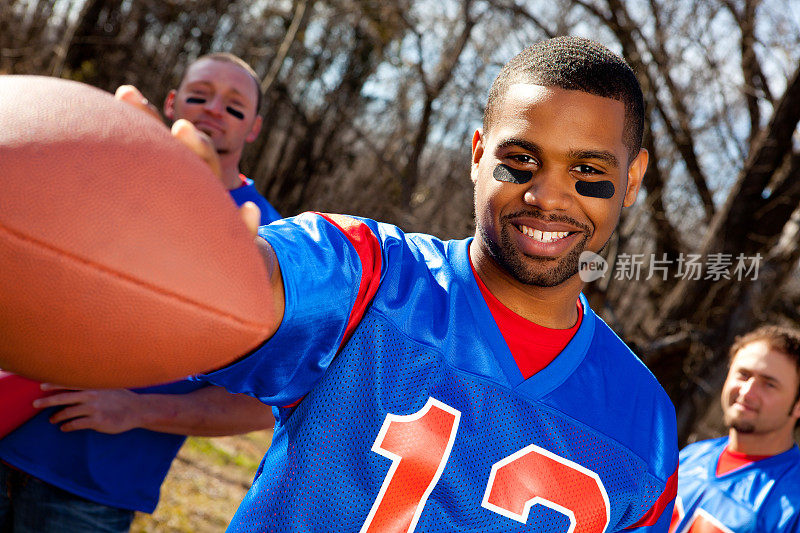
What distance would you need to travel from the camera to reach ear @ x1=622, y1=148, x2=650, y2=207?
1690 mm

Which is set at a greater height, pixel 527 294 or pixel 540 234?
pixel 540 234

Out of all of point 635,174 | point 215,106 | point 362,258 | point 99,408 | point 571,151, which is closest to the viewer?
point 362,258

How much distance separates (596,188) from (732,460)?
245cm

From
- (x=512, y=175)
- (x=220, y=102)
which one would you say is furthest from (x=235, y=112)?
(x=512, y=175)

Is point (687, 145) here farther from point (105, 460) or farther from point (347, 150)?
point (105, 460)

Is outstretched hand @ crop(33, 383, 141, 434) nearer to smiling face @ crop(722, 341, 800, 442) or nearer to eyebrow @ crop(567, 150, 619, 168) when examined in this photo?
eyebrow @ crop(567, 150, 619, 168)

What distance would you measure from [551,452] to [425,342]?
1.20 ft

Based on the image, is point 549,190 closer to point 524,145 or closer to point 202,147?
point 524,145

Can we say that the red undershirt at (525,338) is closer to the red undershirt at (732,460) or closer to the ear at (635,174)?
the ear at (635,174)

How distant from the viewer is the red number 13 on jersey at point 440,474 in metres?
1.34

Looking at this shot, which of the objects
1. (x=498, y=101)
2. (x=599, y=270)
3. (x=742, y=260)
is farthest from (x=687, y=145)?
(x=498, y=101)

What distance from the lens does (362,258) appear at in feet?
4.20

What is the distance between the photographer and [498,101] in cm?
159

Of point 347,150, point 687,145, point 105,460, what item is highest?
point 687,145
